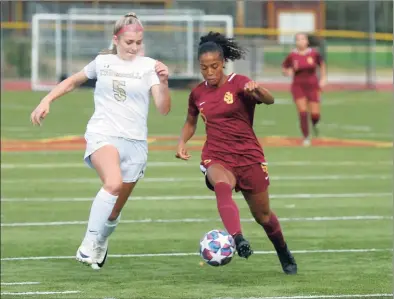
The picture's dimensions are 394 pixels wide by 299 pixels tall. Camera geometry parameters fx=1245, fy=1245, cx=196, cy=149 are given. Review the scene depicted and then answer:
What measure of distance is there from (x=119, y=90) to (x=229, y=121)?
3.03 ft

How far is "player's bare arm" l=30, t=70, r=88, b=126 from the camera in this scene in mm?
9594

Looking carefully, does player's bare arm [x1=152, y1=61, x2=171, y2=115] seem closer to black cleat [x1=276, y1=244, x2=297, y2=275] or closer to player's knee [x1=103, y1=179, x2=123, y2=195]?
player's knee [x1=103, y1=179, x2=123, y2=195]

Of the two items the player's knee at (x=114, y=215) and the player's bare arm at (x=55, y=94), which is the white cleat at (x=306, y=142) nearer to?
the player's knee at (x=114, y=215)

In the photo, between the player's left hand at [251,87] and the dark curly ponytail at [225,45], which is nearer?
the player's left hand at [251,87]

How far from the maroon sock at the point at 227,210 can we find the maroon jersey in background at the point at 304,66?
14.5m

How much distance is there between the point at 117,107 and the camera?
10.0m

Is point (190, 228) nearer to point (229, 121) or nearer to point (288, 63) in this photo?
point (229, 121)

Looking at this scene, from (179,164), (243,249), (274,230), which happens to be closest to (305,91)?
(179,164)

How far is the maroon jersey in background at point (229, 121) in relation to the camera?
1005cm

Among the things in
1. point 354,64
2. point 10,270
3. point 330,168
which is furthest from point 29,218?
point 354,64

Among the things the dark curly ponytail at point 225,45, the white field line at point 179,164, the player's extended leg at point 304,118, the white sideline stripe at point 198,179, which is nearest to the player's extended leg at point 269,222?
the dark curly ponytail at point 225,45

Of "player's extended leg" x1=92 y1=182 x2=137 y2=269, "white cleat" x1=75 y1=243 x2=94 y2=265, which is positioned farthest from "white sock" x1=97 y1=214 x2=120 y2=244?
"white cleat" x1=75 y1=243 x2=94 y2=265

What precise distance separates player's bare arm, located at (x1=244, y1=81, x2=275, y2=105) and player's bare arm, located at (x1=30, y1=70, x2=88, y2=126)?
4.57ft

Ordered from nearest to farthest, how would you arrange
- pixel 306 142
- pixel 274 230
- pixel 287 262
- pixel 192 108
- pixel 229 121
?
pixel 229 121 → pixel 192 108 → pixel 274 230 → pixel 287 262 → pixel 306 142
